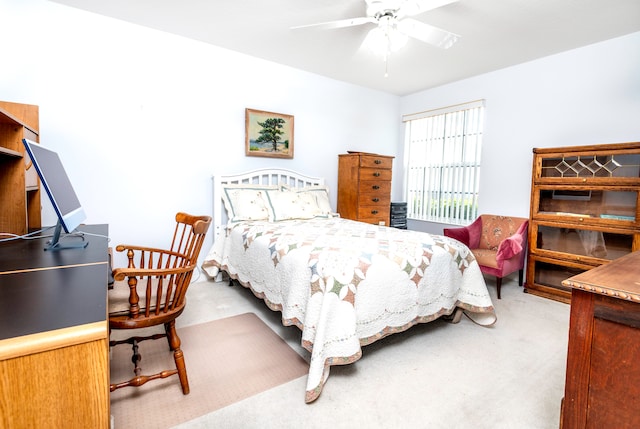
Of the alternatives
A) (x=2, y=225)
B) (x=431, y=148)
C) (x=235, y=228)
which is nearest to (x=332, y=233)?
(x=235, y=228)

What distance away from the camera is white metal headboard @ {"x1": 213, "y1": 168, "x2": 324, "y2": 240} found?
3445 mm

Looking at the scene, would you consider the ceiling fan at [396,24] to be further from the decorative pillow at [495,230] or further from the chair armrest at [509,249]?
the decorative pillow at [495,230]

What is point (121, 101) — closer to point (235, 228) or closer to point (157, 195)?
point (157, 195)

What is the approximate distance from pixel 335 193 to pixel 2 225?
339 cm

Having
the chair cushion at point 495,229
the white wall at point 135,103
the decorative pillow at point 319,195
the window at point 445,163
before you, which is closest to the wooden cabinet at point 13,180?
the white wall at point 135,103

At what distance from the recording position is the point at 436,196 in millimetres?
4645

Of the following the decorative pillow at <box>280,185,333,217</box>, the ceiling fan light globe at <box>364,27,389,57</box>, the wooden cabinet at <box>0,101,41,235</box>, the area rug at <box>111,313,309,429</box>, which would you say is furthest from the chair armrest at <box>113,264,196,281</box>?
the decorative pillow at <box>280,185,333,217</box>

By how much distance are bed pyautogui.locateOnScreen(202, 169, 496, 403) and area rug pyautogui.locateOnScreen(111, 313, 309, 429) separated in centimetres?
26

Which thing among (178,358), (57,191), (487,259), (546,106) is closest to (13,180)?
(57,191)

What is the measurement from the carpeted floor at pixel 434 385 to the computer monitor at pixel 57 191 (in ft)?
3.42

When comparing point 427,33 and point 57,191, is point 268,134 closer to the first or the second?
point 427,33

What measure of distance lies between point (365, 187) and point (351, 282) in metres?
2.44

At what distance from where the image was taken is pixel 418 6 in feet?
6.75

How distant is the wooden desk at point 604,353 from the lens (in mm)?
1029
